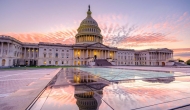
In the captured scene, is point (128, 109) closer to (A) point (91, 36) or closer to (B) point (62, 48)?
(B) point (62, 48)

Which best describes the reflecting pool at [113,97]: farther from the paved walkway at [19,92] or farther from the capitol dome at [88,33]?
the capitol dome at [88,33]

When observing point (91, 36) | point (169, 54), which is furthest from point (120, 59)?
point (169, 54)

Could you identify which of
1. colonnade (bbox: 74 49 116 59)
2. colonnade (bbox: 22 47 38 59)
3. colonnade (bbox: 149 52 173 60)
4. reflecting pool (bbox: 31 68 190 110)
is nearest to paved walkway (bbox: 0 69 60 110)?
reflecting pool (bbox: 31 68 190 110)

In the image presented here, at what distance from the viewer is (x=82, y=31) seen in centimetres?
8681

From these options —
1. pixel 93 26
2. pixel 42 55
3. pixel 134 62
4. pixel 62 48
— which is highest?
pixel 93 26

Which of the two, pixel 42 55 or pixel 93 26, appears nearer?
pixel 42 55

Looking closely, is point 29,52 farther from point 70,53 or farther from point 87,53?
point 87,53

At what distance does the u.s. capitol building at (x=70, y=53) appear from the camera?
52.0m

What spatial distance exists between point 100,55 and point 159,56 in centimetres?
5960

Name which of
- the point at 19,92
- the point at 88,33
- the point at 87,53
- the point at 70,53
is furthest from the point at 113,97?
the point at 88,33

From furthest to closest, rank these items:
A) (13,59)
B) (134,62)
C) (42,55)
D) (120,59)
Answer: (134,62), (120,59), (42,55), (13,59)

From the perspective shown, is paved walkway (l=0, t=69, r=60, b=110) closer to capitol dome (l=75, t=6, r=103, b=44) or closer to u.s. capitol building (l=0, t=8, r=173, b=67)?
u.s. capitol building (l=0, t=8, r=173, b=67)

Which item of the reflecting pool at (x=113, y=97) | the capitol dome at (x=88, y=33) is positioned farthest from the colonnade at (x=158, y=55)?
the reflecting pool at (x=113, y=97)

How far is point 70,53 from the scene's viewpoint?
7131 cm
